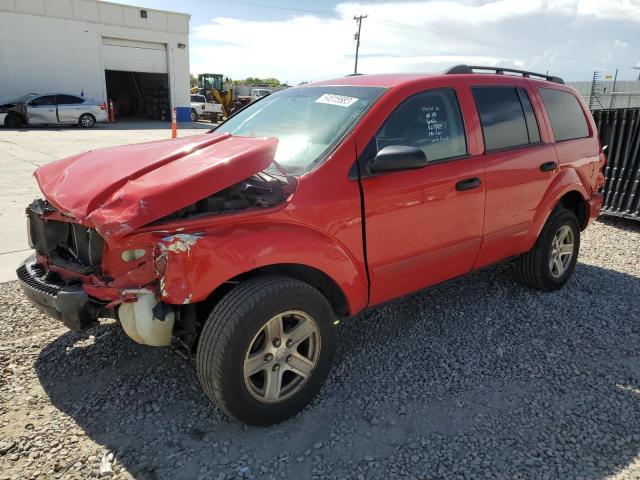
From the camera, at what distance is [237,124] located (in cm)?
380

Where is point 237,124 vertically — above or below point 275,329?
above

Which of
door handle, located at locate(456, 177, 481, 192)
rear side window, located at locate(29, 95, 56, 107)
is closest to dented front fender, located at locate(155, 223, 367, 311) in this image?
door handle, located at locate(456, 177, 481, 192)

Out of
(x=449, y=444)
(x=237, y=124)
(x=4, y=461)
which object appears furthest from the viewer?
(x=237, y=124)

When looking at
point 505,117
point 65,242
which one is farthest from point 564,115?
point 65,242

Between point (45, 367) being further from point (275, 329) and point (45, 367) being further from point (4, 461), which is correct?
point (275, 329)

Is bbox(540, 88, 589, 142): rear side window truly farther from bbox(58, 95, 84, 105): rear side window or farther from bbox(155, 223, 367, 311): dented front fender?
bbox(58, 95, 84, 105): rear side window

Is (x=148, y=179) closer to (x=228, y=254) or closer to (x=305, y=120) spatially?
(x=228, y=254)

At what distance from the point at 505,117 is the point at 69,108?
22909mm

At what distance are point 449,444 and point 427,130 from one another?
1.94m

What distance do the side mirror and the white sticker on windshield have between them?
0.52 meters

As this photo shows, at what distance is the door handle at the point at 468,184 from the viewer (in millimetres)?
3307

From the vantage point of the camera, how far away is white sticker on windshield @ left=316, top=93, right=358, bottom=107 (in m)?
3.15

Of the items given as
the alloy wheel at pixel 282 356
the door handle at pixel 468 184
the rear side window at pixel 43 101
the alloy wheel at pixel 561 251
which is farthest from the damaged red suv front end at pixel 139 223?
the rear side window at pixel 43 101

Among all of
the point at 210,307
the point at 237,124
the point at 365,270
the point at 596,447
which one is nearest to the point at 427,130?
the point at 365,270
